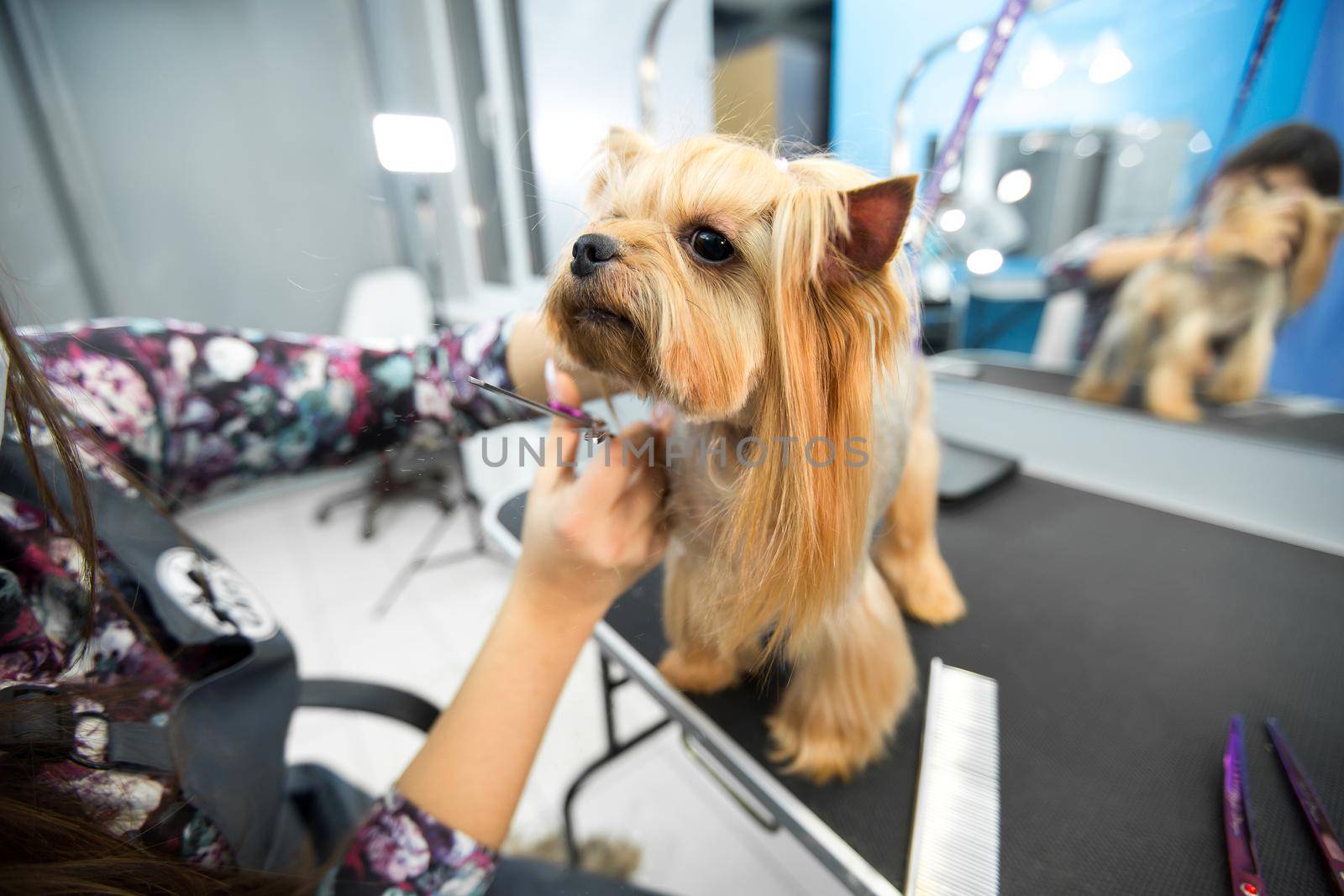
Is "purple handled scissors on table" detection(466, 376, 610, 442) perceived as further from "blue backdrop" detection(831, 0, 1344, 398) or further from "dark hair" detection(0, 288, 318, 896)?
"blue backdrop" detection(831, 0, 1344, 398)

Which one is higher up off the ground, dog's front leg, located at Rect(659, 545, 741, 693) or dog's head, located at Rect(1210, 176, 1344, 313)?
dog's head, located at Rect(1210, 176, 1344, 313)

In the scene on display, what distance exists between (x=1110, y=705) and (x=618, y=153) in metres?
0.73

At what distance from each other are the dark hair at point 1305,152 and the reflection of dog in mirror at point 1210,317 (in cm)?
2

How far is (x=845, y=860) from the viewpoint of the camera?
456 mm

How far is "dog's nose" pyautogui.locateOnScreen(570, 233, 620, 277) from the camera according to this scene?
0.33 meters

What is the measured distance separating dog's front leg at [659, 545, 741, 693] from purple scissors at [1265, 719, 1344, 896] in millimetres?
461

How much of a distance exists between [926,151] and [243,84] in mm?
864

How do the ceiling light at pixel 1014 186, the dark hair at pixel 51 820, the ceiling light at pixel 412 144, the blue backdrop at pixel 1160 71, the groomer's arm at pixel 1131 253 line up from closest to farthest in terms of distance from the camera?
the dark hair at pixel 51 820 < the ceiling light at pixel 412 144 < the blue backdrop at pixel 1160 71 < the groomer's arm at pixel 1131 253 < the ceiling light at pixel 1014 186

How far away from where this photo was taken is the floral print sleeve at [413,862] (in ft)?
1.37

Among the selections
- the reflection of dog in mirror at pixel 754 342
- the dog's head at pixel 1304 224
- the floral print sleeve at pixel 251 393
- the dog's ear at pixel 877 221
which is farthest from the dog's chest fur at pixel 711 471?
the dog's head at pixel 1304 224

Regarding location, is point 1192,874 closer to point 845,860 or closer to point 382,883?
point 845,860

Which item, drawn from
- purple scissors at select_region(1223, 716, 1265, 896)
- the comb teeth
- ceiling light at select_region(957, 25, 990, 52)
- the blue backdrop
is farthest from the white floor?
ceiling light at select_region(957, 25, 990, 52)

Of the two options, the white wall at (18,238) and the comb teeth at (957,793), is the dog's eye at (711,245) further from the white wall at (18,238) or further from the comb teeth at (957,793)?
the comb teeth at (957,793)

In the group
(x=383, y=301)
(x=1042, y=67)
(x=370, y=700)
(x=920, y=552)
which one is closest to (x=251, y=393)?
(x=383, y=301)
